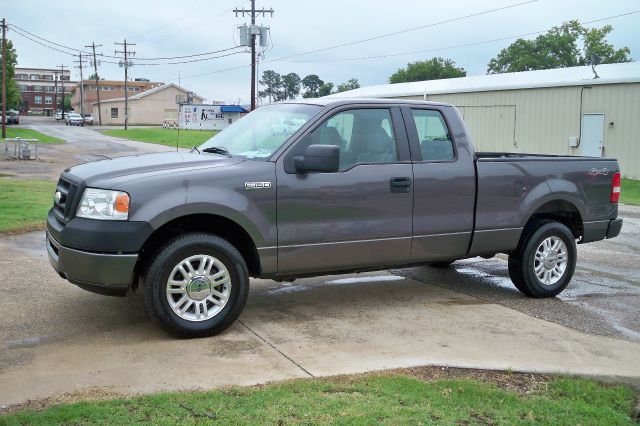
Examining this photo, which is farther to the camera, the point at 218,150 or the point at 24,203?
the point at 24,203

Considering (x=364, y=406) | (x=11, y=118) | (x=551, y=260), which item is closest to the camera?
(x=364, y=406)

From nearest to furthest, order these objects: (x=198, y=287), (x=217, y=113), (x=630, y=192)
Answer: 1. (x=198, y=287)
2. (x=630, y=192)
3. (x=217, y=113)

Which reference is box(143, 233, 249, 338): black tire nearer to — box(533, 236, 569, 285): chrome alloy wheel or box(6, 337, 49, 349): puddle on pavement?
box(6, 337, 49, 349): puddle on pavement

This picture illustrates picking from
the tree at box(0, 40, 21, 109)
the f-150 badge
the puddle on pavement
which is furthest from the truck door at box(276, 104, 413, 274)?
the tree at box(0, 40, 21, 109)

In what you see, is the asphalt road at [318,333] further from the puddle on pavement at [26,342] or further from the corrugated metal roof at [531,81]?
the corrugated metal roof at [531,81]

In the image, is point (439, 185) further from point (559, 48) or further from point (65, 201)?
point (559, 48)

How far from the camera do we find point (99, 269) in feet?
17.2

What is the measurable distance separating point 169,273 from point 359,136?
2.11m

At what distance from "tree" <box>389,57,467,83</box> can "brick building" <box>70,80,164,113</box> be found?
50.4 m

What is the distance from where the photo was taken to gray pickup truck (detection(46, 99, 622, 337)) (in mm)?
5371

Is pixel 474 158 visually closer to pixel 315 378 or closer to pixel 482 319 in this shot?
pixel 482 319

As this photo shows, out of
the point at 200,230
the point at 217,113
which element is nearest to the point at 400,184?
the point at 200,230

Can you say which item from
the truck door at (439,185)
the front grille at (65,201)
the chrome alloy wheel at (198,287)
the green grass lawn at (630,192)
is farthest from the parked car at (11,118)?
the chrome alloy wheel at (198,287)

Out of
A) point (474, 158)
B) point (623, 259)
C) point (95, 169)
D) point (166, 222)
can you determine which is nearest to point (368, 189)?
point (474, 158)
